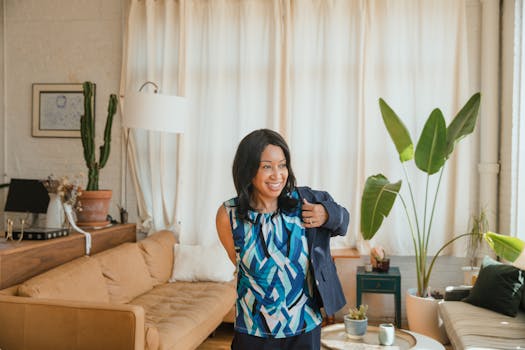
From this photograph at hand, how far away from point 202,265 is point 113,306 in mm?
1867

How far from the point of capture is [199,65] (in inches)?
208

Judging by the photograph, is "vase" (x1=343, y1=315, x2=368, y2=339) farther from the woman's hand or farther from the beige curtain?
the beige curtain

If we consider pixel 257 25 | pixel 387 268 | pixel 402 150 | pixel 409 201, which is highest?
pixel 257 25

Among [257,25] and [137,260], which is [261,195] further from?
[257,25]

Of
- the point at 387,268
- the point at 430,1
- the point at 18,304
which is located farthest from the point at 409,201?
the point at 18,304

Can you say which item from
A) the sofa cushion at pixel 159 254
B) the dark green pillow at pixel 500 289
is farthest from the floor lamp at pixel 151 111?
the dark green pillow at pixel 500 289

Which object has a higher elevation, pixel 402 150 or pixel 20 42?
pixel 20 42

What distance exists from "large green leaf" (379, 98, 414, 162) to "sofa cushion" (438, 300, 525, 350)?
1232 millimetres

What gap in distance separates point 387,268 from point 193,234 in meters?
1.77

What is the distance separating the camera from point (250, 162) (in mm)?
1797

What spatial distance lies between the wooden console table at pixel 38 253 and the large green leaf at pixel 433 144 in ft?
8.29

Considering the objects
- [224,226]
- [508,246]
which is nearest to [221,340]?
[508,246]

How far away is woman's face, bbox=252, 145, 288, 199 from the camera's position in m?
1.80

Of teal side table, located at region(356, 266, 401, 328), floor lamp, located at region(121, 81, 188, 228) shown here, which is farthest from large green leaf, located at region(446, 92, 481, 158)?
floor lamp, located at region(121, 81, 188, 228)
